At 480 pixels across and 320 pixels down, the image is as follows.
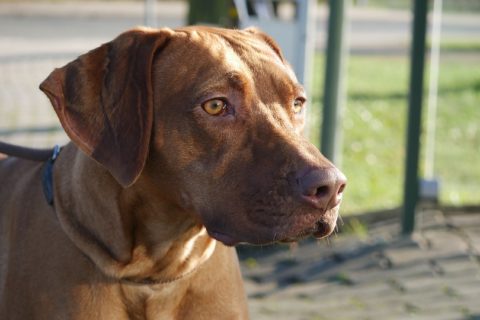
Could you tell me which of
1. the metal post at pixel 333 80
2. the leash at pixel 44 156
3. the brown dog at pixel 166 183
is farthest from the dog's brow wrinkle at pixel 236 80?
the metal post at pixel 333 80

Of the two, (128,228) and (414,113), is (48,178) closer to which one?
(128,228)

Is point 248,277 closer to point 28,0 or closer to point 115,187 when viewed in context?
point 115,187

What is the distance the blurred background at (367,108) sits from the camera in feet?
23.5

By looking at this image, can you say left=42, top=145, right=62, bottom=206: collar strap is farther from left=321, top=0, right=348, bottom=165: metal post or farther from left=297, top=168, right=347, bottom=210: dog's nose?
left=321, top=0, right=348, bottom=165: metal post

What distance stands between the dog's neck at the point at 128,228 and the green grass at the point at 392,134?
3.87 meters

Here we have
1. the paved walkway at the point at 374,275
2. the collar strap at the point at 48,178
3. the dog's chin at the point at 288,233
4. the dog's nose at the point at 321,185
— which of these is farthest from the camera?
the paved walkway at the point at 374,275

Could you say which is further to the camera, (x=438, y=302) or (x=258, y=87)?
(x=438, y=302)

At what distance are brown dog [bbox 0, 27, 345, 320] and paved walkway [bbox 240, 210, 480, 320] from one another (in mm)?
1815

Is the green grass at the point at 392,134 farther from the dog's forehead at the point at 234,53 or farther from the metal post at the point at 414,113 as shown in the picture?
the dog's forehead at the point at 234,53

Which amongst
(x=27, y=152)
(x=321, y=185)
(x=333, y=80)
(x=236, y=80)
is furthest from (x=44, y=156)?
(x=333, y=80)

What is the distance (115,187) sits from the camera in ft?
12.9

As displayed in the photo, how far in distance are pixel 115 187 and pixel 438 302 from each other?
8.86 ft

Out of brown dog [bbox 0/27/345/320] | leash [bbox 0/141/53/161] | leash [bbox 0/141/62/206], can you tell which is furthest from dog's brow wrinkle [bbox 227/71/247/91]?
leash [bbox 0/141/53/161]

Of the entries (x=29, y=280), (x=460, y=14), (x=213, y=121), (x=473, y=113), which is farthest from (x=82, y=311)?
(x=460, y=14)
